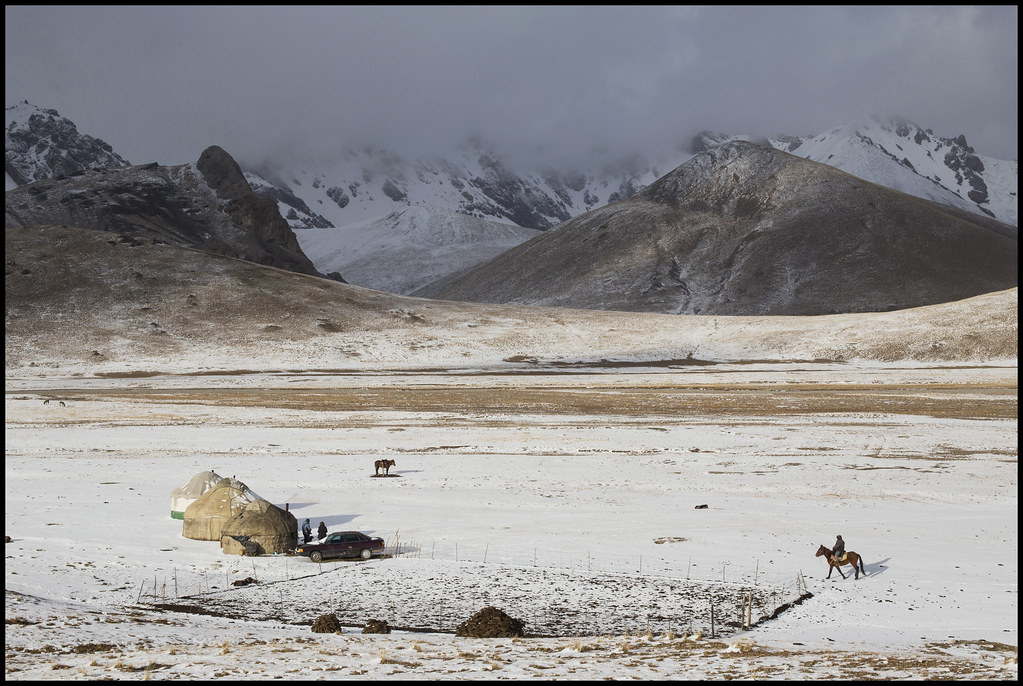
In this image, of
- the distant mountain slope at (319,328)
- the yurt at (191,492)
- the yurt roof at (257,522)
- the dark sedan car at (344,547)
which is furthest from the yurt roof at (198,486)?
the distant mountain slope at (319,328)

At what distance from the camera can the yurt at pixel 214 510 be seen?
1041 inches

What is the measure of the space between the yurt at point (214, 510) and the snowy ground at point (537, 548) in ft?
1.65

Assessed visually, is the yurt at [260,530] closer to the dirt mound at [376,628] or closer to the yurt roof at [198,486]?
the yurt roof at [198,486]

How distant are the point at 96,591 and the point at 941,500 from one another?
1045 inches

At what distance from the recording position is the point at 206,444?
4697cm

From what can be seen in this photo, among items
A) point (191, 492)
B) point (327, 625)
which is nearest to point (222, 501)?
point (191, 492)

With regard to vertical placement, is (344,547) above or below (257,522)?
below

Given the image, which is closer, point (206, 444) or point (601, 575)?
point (601, 575)

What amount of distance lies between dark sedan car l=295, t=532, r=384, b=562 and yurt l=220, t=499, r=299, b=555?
3.83 ft

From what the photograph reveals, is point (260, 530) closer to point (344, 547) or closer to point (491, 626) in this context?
point (344, 547)

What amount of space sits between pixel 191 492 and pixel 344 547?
6944 millimetres

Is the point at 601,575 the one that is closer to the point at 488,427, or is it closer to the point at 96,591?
the point at 96,591

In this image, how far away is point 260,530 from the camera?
25922 millimetres

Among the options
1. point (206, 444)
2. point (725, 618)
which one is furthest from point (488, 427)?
point (725, 618)
